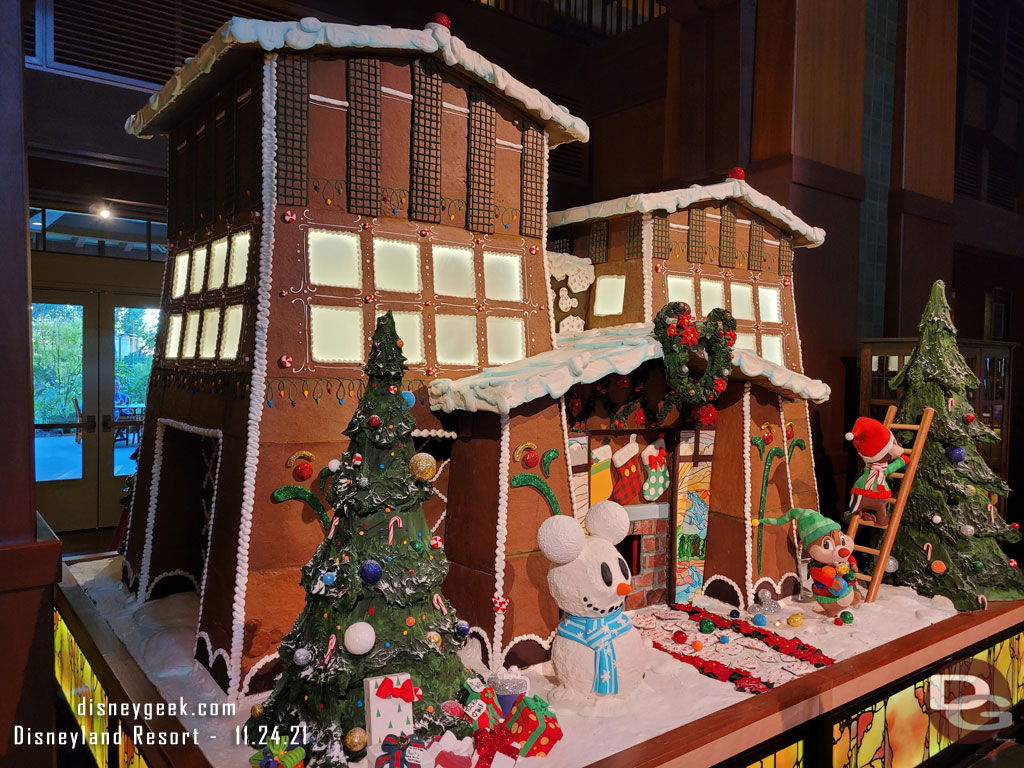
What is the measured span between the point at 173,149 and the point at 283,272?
2.16m

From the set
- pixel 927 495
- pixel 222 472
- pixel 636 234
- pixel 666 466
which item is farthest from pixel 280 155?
pixel 927 495

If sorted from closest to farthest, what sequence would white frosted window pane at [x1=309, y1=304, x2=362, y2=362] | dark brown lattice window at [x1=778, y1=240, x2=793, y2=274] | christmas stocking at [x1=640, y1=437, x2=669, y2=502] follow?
white frosted window pane at [x1=309, y1=304, x2=362, y2=362] → christmas stocking at [x1=640, y1=437, x2=669, y2=502] → dark brown lattice window at [x1=778, y1=240, x2=793, y2=274]

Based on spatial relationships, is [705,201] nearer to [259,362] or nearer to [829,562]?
[829,562]

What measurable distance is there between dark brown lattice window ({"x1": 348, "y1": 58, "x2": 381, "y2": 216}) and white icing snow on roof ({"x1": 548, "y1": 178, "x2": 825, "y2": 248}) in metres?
2.18

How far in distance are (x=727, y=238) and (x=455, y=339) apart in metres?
2.89

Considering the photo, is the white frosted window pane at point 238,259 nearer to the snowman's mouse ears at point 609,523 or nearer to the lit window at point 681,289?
the snowman's mouse ears at point 609,523

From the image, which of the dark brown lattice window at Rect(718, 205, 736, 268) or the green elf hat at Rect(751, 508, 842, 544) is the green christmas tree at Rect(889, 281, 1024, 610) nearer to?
the green elf hat at Rect(751, 508, 842, 544)

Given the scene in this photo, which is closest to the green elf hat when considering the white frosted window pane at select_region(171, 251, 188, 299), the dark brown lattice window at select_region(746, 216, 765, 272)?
the dark brown lattice window at select_region(746, 216, 765, 272)

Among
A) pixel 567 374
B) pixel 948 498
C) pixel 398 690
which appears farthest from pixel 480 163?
pixel 948 498

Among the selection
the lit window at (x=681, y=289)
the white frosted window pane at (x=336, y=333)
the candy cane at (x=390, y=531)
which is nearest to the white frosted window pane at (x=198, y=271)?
the white frosted window pane at (x=336, y=333)

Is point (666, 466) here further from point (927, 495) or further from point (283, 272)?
point (283, 272)

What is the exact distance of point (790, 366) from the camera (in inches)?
260

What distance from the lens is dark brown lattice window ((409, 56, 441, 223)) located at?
14.9 ft

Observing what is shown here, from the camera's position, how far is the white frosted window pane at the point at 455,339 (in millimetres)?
4641
